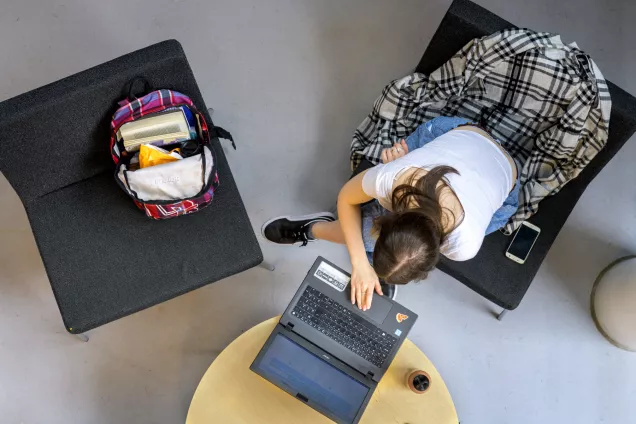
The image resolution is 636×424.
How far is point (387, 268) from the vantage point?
1.27 meters

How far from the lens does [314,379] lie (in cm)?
149

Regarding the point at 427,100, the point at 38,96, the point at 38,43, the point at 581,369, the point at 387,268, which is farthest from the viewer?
the point at 38,43

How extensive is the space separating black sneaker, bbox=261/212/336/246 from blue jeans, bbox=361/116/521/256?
11.6 inches

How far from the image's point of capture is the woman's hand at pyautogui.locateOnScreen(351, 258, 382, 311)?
59.9 inches

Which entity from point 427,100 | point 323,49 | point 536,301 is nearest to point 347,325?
point 427,100

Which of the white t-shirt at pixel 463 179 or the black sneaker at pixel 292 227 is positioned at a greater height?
the white t-shirt at pixel 463 179

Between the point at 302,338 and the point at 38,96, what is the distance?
3.24ft

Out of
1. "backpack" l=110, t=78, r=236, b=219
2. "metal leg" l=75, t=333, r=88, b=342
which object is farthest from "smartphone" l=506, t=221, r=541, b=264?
"metal leg" l=75, t=333, r=88, b=342

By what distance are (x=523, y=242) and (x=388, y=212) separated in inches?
18.8

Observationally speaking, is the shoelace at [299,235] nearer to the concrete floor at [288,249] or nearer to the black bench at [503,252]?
the concrete floor at [288,249]

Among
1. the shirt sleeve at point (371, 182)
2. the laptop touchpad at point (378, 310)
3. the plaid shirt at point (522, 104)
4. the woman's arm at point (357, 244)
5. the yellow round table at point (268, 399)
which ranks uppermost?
the plaid shirt at point (522, 104)

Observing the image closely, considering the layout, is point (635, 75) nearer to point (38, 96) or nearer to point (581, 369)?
point (581, 369)

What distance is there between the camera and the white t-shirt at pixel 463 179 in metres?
1.33

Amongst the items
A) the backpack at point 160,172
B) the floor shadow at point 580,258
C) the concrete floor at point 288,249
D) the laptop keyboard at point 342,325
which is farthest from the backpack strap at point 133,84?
the floor shadow at point 580,258
